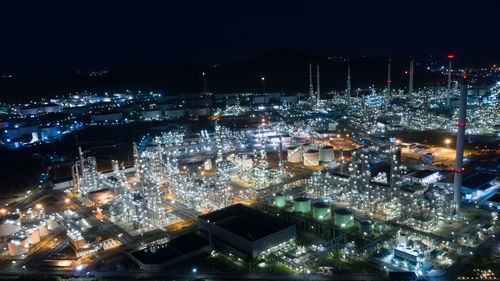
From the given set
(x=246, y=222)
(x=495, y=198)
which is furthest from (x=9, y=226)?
(x=495, y=198)

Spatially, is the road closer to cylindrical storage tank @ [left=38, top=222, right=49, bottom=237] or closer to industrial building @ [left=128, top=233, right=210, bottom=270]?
industrial building @ [left=128, top=233, right=210, bottom=270]

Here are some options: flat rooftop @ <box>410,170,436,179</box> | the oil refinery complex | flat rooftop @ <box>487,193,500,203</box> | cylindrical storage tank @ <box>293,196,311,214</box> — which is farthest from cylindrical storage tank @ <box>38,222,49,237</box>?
flat rooftop @ <box>487,193,500,203</box>

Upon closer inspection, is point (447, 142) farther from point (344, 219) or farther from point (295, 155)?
point (344, 219)

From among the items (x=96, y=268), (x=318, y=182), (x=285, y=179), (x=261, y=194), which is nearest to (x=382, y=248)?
(x=318, y=182)

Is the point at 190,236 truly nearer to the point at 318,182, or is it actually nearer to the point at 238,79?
the point at 318,182

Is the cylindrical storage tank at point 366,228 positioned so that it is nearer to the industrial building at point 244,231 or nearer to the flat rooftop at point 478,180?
the industrial building at point 244,231
